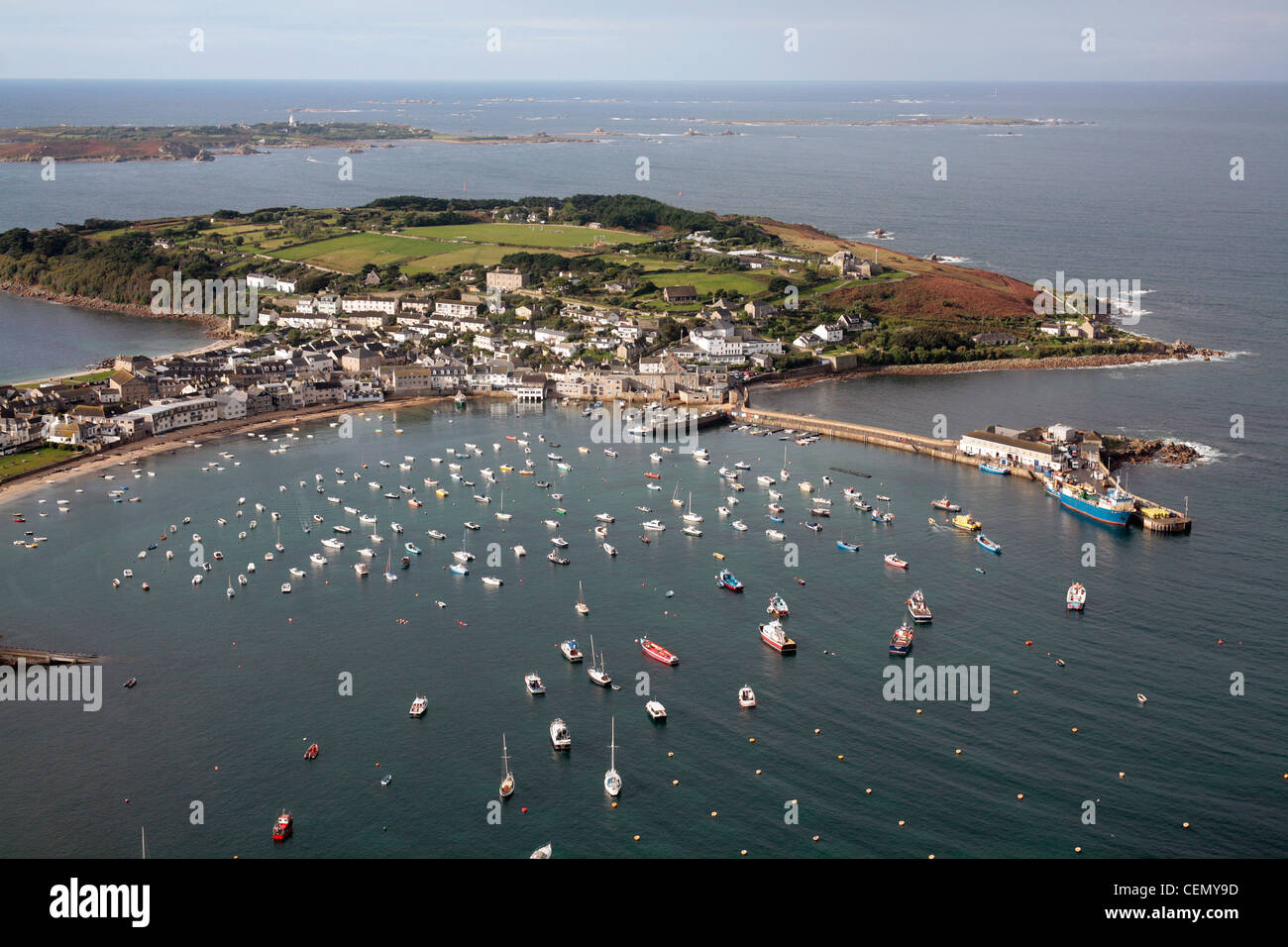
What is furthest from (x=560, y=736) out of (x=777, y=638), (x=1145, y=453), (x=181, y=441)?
(x=181, y=441)

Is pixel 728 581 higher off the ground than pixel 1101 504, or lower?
lower

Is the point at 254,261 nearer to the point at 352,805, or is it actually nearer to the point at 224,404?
the point at 224,404

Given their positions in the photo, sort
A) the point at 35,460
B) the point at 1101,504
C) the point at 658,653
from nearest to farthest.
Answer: the point at 658,653
the point at 1101,504
the point at 35,460

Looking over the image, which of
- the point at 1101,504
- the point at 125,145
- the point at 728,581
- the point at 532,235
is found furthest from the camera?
the point at 125,145

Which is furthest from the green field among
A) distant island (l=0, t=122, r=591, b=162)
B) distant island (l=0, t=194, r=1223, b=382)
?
distant island (l=0, t=122, r=591, b=162)

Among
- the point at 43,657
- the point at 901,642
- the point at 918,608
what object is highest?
the point at 918,608

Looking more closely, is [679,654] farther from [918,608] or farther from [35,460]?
[35,460]

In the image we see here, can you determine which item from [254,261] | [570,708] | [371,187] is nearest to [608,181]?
[371,187]
